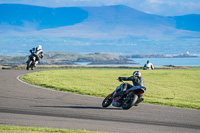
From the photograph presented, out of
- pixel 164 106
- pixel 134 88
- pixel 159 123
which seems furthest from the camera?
pixel 164 106

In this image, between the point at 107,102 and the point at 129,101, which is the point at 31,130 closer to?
the point at 129,101

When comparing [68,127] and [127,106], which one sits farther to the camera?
[127,106]

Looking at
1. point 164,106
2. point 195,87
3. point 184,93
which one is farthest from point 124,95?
point 195,87

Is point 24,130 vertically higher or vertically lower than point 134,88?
lower

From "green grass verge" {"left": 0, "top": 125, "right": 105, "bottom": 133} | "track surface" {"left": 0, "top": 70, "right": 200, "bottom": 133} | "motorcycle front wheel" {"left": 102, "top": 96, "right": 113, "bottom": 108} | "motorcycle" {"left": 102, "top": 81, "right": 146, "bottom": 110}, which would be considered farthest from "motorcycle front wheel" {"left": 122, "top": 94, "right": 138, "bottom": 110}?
"green grass verge" {"left": 0, "top": 125, "right": 105, "bottom": 133}

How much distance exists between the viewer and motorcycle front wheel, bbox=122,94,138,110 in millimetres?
16797

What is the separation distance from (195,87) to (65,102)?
47.3 feet

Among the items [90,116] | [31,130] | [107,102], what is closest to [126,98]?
[107,102]

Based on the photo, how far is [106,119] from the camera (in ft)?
49.1

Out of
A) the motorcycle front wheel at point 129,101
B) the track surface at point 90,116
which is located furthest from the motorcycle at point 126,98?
the track surface at point 90,116

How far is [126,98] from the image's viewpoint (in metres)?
17.1

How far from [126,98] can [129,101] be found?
16cm

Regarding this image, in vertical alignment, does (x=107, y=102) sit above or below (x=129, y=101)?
below

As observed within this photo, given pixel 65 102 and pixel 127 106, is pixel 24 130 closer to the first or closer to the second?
pixel 127 106
